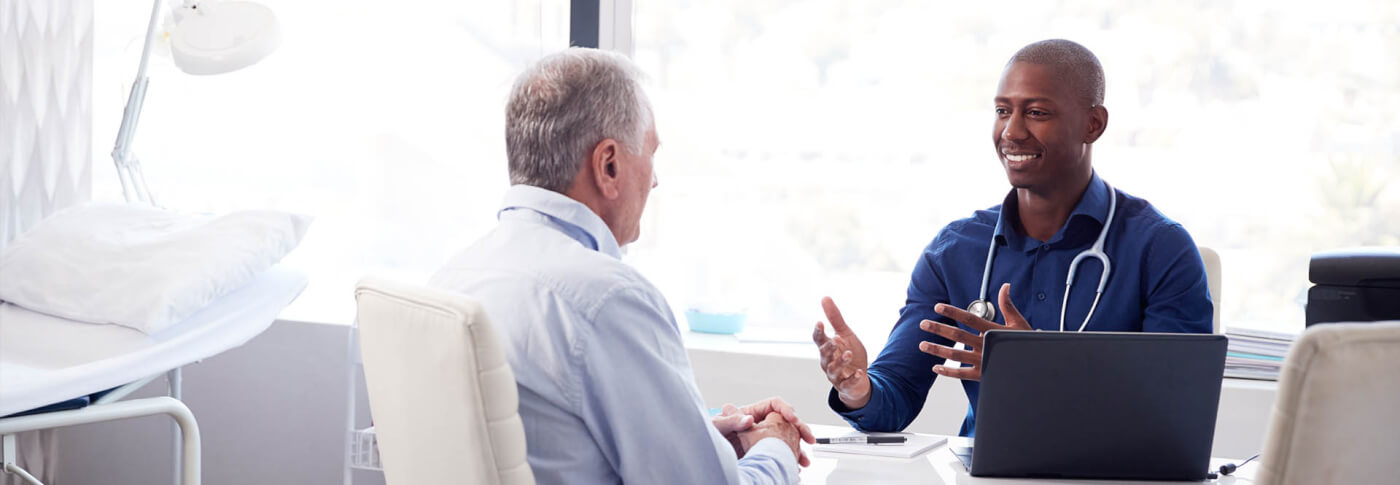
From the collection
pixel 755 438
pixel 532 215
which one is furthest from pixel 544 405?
pixel 755 438

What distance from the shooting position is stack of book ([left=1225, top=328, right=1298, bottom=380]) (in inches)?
99.2

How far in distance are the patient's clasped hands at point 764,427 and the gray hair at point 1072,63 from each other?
88 centimetres

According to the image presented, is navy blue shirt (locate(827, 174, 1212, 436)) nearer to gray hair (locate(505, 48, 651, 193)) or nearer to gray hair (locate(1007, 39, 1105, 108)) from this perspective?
→ gray hair (locate(1007, 39, 1105, 108))

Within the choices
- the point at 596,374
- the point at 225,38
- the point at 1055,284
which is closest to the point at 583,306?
the point at 596,374

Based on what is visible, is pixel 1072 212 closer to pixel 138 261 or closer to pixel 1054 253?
pixel 1054 253

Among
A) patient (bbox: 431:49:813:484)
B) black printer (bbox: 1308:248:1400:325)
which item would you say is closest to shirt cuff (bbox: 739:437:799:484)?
patient (bbox: 431:49:813:484)

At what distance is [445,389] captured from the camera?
107 centimetres

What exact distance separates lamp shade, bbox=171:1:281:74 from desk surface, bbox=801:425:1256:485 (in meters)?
1.75

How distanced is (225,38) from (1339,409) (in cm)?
245

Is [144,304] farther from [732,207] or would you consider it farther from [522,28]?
[732,207]

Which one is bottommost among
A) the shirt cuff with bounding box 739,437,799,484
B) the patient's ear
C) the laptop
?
the shirt cuff with bounding box 739,437,799,484

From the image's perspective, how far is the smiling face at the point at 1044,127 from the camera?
2.00 metres

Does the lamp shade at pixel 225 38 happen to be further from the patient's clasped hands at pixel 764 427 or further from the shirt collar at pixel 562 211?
the patient's clasped hands at pixel 764 427

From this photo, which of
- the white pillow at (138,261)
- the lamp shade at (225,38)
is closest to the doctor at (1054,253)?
the white pillow at (138,261)
